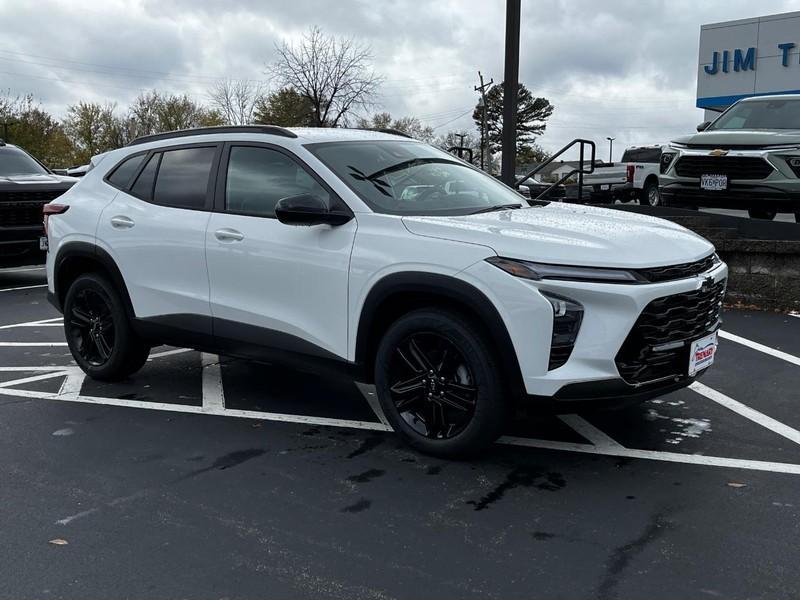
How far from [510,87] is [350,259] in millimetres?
8281

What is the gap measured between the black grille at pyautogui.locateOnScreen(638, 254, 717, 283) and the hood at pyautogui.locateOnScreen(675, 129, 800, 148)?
20.0 feet

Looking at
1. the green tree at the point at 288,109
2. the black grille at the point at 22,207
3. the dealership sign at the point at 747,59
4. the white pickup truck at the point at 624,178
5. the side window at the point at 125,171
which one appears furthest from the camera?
the green tree at the point at 288,109

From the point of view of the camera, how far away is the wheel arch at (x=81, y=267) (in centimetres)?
559

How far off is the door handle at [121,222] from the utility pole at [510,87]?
694 centimetres

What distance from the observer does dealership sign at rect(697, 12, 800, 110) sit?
93.4 feet

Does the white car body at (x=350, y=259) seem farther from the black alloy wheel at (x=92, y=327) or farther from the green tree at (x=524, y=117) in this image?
the green tree at (x=524, y=117)

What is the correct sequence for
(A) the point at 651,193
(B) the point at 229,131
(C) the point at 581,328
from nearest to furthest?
(C) the point at 581,328, (B) the point at 229,131, (A) the point at 651,193

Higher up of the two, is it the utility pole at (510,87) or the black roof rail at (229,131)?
the utility pole at (510,87)

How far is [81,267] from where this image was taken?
5996 mm

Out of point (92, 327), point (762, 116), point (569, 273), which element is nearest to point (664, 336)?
point (569, 273)

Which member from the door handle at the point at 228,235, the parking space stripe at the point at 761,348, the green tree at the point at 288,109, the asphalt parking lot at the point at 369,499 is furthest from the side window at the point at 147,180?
the green tree at the point at 288,109

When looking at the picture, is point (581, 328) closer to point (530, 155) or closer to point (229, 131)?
point (229, 131)

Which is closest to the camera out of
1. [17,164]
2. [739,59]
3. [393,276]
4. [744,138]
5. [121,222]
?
[393,276]

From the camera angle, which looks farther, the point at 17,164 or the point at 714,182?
the point at 17,164
